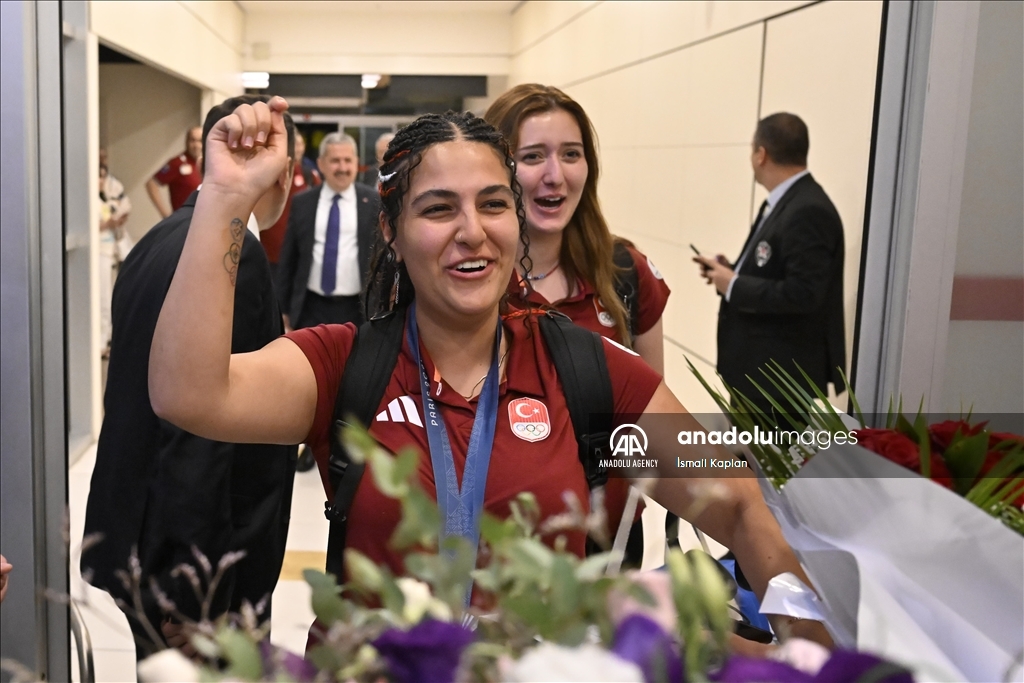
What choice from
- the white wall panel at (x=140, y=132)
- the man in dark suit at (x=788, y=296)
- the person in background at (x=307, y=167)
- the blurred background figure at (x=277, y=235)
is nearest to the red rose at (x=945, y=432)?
the man in dark suit at (x=788, y=296)

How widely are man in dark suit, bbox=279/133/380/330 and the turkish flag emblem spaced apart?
4.73 feet

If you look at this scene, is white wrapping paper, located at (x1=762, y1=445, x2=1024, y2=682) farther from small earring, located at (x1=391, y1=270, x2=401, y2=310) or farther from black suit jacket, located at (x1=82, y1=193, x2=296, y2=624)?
black suit jacket, located at (x1=82, y1=193, x2=296, y2=624)

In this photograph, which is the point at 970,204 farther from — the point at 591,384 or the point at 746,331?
the point at 591,384

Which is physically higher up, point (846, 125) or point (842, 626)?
point (846, 125)

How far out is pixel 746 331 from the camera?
2.96m

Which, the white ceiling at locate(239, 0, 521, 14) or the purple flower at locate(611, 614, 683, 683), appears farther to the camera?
the white ceiling at locate(239, 0, 521, 14)

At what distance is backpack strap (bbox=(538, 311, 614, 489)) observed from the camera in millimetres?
1420

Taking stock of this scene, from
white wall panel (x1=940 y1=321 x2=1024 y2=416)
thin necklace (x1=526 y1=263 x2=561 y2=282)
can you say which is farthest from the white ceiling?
white wall panel (x1=940 y1=321 x2=1024 y2=416)

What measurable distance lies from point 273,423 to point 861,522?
846 millimetres

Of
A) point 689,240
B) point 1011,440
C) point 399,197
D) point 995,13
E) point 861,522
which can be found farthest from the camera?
point 689,240

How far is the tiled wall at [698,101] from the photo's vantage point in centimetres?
323

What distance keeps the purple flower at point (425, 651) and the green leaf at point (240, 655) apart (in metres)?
0.07

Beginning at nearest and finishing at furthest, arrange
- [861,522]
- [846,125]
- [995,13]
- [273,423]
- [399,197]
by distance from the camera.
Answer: [861,522] < [273,423] < [399,197] < [995,13] < [846,125]

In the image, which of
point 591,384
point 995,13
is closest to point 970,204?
point 995,13
